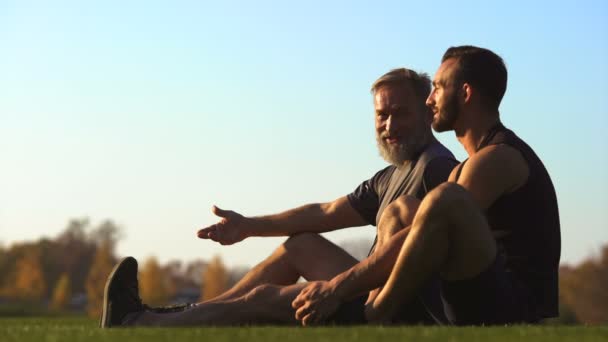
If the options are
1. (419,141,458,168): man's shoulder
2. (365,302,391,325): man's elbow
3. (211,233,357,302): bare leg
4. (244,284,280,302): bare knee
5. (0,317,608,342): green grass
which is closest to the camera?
(0,317,608,342): green grass

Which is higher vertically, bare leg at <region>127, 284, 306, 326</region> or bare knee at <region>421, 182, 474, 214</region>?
bare knee at <region>421, 182, 474, 214</region>

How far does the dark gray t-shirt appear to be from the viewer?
735 centimetres

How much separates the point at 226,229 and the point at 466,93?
9.18 ft

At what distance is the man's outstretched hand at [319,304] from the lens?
6238mm

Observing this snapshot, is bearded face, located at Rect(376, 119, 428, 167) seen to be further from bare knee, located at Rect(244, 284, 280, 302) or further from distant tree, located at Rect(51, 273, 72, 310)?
distant tree, located at Rect(51, 273, 72, 310)

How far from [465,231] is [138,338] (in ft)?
6.65

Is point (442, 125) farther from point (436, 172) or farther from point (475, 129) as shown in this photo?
point (436, 172)

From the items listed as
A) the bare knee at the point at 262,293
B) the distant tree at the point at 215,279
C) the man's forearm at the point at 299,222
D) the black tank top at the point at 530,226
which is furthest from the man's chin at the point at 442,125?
the distant tree at the point at 215,279

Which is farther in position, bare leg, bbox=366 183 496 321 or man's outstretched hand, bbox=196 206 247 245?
man's outstretched hand, bbox=196 206 247 245

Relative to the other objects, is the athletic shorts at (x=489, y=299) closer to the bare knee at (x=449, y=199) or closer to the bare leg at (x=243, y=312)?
the bare knee at (x=449, y=199)

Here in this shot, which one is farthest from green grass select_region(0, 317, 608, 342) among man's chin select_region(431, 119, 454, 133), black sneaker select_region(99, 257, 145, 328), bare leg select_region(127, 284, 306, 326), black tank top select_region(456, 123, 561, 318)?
man's chin select_region(431, 119, 454, 133)

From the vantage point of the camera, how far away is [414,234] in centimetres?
589

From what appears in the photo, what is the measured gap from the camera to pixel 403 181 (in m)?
7.76

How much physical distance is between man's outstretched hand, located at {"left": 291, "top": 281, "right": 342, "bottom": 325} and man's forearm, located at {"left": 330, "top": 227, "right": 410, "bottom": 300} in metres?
0.05
